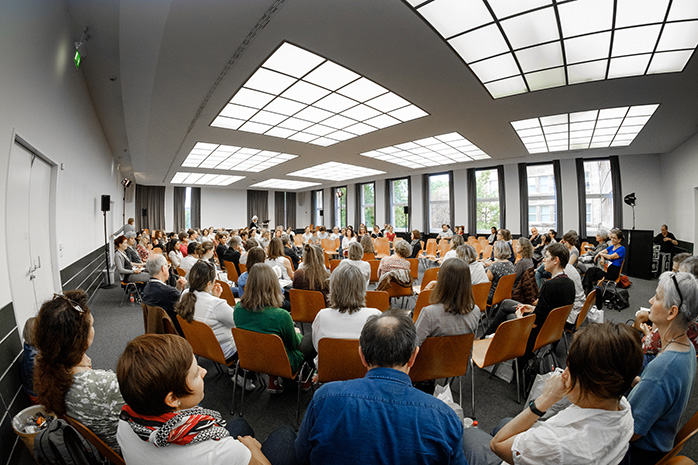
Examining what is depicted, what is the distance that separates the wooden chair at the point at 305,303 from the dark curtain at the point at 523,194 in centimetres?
1026

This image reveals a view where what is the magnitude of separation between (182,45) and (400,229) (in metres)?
12.6

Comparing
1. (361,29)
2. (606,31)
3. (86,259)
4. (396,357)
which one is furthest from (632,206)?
(86,259)

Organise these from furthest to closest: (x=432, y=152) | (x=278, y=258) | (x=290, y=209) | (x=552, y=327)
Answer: (x=290, y=209)
(x=432, y=152)
(x=278, y=258)
(x=552, y=327)

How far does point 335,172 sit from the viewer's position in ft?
42.7

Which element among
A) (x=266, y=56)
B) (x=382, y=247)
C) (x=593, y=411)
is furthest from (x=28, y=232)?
(x=382, y=247)

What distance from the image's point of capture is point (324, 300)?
10.8ft

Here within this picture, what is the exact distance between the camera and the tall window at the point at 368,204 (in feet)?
52.9

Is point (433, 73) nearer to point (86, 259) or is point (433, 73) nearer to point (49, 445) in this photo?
point (49, 445)

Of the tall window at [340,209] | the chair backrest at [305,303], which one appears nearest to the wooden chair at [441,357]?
the chair backrest at [305,303]

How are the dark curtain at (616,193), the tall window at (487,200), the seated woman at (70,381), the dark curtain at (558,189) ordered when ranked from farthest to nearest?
the tall window at (487,200), the dark curtain at (558,189), the dark curtain at (616,193), the seated woman at (70,381)

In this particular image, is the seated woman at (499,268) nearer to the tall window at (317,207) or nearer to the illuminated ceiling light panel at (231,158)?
the illuminated ceiling light panel at (231,158)

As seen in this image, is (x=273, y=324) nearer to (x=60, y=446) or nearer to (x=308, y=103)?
(x=60, y=446)

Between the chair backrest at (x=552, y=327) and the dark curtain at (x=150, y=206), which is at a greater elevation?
the dark curtain at (x=150, y=206)

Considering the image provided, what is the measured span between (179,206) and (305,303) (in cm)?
1773
